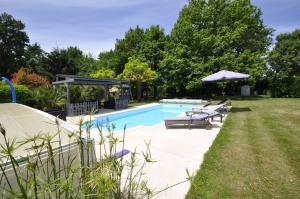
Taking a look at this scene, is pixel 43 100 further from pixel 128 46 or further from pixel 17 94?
pixel 128 46

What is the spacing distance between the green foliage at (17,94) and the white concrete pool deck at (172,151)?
6295 millimetres

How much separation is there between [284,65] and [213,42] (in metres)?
9.20

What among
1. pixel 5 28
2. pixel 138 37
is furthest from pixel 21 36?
pixel 138 37

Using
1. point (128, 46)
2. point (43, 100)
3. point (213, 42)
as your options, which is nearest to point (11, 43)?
point (128, 46)

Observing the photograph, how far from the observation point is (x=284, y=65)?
23.7 meters

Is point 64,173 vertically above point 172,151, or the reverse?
point 64,173

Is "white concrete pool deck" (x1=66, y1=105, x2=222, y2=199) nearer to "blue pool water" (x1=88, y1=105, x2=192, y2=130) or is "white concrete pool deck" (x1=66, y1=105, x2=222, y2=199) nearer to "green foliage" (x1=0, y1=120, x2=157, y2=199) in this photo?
"green foliage" (x1=0, y1=120, x2=157, y2=199)

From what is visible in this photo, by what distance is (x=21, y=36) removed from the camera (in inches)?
1410

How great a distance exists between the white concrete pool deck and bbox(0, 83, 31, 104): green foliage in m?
6.29

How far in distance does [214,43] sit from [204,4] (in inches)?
245

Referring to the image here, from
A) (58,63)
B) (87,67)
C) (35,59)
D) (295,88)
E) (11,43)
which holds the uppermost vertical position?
(11,43)

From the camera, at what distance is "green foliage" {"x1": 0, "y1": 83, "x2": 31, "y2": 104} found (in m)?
11.1

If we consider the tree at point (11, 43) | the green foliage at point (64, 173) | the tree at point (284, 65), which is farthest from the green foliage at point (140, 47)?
the green foliage at point (64, 173)

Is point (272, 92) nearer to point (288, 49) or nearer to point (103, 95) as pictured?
point (288, 49)
